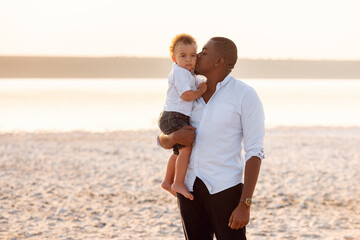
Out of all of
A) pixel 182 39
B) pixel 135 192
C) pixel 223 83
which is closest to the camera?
pixel 223 83

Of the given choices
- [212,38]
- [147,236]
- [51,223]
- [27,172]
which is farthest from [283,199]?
[212,38]

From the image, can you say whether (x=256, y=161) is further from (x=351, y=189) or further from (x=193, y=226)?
(x=351, y=189)

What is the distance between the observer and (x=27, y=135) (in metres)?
16.2

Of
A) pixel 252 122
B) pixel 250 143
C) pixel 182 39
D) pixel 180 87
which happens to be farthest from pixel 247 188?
pixel 182 39

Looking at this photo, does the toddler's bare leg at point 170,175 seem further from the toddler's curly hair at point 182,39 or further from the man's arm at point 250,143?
the toddler's curly hair at point 182,39

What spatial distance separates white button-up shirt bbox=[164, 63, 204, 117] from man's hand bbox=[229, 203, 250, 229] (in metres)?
0.67

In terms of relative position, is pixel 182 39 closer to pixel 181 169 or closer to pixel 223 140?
pixel 223 140

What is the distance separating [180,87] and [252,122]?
0.52 m

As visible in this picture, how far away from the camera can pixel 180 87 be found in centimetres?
338

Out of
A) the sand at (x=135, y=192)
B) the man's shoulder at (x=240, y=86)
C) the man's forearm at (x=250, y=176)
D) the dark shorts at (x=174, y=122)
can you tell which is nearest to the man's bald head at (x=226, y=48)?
the man's shoulder at (x=240, y=86)

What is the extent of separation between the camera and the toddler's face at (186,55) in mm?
3428

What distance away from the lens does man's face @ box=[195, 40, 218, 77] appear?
3.24 meters

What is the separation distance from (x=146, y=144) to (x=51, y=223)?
6822mm

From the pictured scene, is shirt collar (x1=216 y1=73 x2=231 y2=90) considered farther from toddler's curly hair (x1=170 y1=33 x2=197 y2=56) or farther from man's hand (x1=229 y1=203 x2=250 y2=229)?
man's hand (x1=229 y1=203 x2=250 y2=229)
